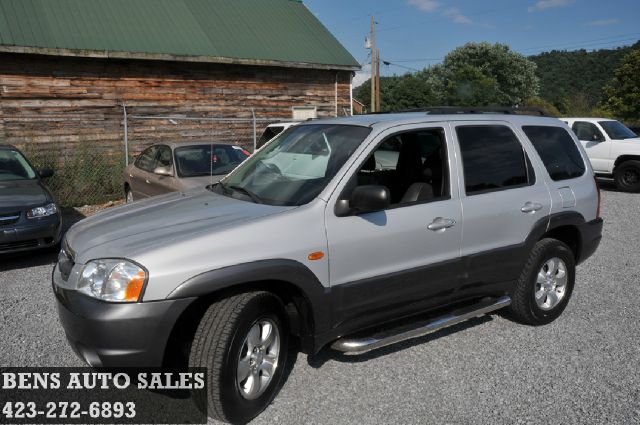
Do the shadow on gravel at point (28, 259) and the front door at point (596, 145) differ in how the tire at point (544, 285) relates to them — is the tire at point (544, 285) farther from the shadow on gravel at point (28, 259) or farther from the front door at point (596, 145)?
the front door at point (596, 145)

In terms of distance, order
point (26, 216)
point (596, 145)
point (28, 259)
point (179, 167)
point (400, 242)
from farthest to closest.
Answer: point (596, 145) < point (179, 167) < point (28, 259) < point (26, 216) < point (400, 242)

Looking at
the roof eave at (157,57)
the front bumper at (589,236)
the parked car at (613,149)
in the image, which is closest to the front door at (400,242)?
the front bumper at (589,236)

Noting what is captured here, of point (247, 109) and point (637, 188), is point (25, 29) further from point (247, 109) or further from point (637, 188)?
point (637, 188)

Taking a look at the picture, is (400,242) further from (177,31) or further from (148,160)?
(177,31)

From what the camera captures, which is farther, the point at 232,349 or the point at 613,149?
the point at 613,149

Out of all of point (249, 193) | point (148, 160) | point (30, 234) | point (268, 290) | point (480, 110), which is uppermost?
point (480, 110)

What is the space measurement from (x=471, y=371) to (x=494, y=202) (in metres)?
1.32

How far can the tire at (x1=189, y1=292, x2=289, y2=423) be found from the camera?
296 cm

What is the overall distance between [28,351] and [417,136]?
3.53 m

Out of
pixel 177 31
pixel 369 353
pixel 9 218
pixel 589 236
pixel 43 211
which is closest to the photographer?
pixel 369 353

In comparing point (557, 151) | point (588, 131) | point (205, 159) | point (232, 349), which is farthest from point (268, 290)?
point (588, 131)

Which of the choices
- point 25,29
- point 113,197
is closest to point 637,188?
point 113,197

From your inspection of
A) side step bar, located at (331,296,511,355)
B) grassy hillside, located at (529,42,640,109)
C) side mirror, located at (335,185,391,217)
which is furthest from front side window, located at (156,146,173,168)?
grassy hillside, located at (529,42,640,109)

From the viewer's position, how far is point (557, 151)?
15.9 feet
